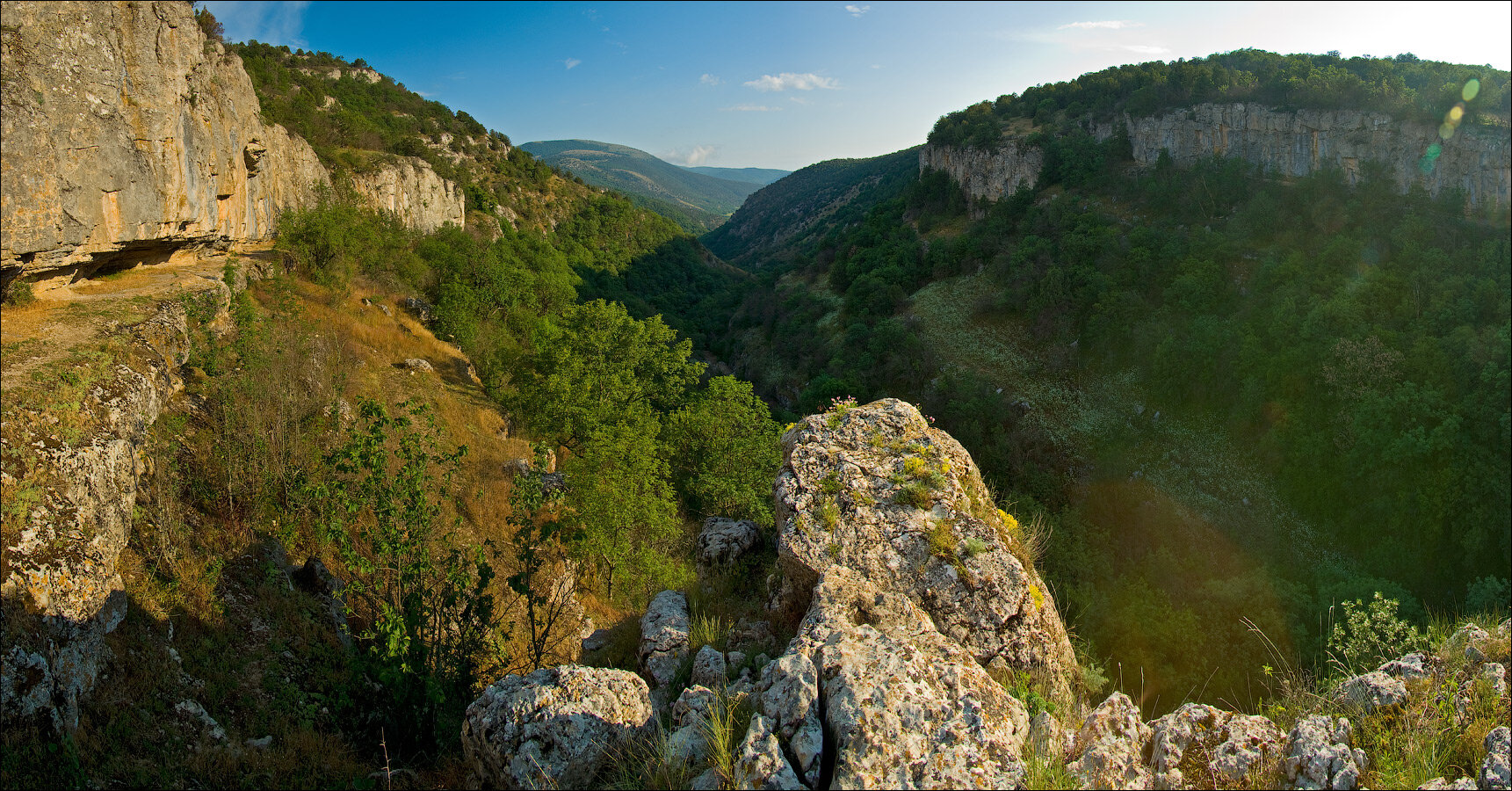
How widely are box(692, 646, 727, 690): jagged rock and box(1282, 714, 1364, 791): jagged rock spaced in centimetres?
304

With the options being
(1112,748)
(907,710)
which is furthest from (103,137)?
(1112,748)

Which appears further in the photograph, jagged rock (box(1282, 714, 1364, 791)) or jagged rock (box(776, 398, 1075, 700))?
jagged rock (box(776, 398, 1075, 700))

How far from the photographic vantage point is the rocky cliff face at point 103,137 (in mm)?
7938

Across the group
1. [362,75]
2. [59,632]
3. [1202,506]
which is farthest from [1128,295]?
[362,75]

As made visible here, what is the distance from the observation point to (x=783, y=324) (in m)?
43.4

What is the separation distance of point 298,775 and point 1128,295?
34052 mm

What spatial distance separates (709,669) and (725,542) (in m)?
2.56

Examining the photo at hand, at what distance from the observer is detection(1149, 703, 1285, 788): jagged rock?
10.3ft

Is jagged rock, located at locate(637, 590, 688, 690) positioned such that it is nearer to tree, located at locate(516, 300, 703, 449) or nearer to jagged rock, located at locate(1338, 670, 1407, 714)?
jagged rock, located at locate(1338, 670, 1407, 714)

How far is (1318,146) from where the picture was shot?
103ft

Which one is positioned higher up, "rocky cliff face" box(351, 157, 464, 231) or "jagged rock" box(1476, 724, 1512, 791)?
"rocky cliff face" box(351, 157, 464, 231)

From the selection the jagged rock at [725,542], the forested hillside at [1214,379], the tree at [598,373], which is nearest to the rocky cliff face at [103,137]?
the tree at [598,373]

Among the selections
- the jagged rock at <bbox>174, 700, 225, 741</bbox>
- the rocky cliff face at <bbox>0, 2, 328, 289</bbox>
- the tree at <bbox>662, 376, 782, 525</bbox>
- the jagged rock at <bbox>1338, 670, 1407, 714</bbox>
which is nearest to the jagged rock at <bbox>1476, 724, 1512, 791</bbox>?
the jagged rock at <bbox>1338, 670, 1407, 714</bbox>

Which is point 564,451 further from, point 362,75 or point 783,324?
point 362,75
